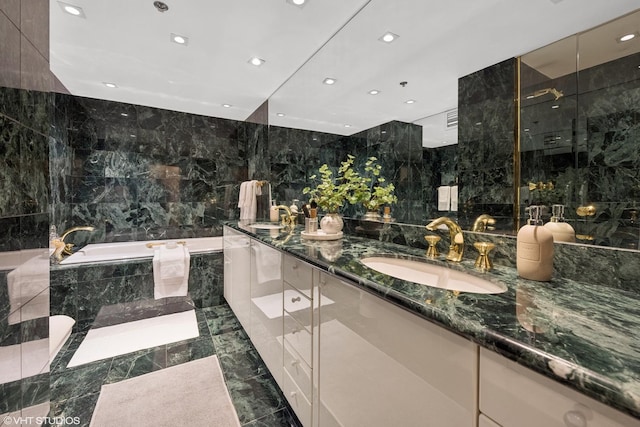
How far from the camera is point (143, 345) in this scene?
7.29ft

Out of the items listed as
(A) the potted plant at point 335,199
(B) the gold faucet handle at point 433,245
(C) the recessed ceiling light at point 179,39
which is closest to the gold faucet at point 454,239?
(B) the gold faucet handle at point 433,245

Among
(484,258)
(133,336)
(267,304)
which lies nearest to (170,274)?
(133,336)

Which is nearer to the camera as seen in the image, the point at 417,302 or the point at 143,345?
the point at 417,302

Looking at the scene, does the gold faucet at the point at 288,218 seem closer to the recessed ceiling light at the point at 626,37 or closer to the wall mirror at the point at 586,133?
the wall mirror at the point at 586,133

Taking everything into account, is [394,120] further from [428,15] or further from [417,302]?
[417,302]

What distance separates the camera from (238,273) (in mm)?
2428

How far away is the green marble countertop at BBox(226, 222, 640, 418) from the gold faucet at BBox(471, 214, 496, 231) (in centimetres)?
23

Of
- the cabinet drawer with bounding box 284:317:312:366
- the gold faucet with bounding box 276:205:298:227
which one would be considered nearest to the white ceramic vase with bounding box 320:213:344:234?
the cabinet drawer with bounding box 284:317:312:366

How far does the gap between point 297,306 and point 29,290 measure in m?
0.99

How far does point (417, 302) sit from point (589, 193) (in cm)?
76

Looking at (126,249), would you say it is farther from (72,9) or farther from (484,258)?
(484,258)

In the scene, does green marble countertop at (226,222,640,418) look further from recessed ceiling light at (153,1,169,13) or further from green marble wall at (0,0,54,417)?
recessed ceiling light at (153,1,169,13)

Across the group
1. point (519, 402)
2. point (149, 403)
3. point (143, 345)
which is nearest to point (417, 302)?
point (519, 402)

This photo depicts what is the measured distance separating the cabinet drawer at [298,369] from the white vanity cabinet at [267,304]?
→ 0.10m
